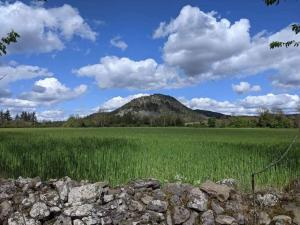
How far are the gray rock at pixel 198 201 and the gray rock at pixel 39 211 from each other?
2.72m

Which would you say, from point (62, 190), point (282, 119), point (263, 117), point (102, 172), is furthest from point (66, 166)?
point (263, 117)

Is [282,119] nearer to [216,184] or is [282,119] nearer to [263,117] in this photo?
[263,117]

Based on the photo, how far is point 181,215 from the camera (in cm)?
843

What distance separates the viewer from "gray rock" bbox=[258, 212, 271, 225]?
8438 mm

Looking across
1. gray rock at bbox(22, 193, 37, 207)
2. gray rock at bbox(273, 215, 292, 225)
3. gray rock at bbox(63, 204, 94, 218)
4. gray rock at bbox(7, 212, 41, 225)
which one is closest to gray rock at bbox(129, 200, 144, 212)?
gray rock at bbox(63, 204, 94, 218)

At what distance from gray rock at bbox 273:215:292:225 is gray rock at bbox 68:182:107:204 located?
10.9ft

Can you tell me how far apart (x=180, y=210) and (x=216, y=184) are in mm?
900

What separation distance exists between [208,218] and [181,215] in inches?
19.7

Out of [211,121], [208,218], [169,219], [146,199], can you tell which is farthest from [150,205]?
[211,121]

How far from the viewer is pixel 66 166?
1153 cm

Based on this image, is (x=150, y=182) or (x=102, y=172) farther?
(x=102, y=172)

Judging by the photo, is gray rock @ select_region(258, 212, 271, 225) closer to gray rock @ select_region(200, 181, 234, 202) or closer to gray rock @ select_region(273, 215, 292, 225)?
gray rock @ select_region(273, 215, 292, 225)

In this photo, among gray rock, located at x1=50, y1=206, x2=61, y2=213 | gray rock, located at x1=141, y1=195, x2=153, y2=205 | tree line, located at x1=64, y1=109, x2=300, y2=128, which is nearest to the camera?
gray rock, located at x1=141, y1=195, x2=153, y2=205

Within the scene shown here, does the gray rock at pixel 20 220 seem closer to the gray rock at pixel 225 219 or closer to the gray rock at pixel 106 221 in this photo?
the gray rock at pixel 106 221
